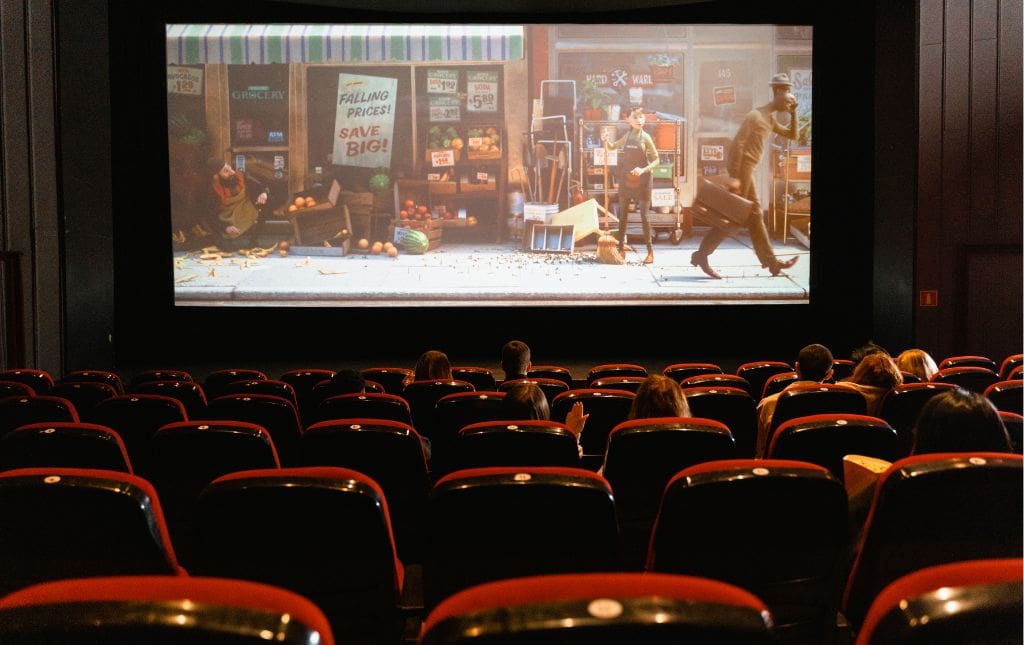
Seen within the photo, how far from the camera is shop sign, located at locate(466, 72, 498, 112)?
977 cm

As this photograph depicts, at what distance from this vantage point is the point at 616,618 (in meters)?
0.90

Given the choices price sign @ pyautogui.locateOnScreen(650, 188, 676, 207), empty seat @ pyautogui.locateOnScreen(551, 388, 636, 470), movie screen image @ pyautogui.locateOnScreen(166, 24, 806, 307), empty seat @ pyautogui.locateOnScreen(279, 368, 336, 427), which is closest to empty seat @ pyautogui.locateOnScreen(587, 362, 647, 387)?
empty seat @ pyautogui.locateOnScreen(279, 368, 336, 427)

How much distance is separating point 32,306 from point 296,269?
8.29 feet

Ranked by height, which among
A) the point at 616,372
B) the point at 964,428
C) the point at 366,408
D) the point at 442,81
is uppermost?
the point at 442,81

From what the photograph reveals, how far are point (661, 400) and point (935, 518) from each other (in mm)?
1498

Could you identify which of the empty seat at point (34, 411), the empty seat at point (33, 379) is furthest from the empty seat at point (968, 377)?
the empty seat at point (33, 379)

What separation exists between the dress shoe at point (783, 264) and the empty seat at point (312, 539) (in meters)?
8.90

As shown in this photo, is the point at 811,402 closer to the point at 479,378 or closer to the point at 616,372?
the point at 479,378

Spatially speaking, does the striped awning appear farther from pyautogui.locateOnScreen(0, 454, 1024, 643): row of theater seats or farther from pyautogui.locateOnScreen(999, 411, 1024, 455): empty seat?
pyautogui.locateOnScreen(0, 454, 1024, 643): row of theater seats

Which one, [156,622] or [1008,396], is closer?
[156,622]

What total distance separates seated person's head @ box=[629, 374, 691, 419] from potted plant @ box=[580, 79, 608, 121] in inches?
266

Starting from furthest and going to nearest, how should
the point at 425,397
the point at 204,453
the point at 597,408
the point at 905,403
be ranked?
the point at 425,397, the point at 597,408, the point at 905,403, the point at 204,453

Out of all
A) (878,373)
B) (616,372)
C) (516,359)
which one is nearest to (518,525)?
(878,373)

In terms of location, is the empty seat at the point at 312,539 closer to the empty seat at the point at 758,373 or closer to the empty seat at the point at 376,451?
the empty seat at the point at 376,451
